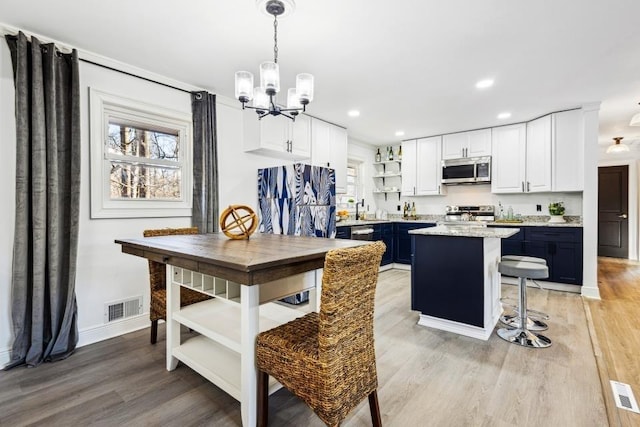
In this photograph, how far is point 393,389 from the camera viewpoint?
6.37ft

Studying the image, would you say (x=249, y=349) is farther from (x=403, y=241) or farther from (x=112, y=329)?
(x=403, y=241)

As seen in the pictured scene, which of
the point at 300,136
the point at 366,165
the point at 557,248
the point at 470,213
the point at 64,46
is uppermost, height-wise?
the point at 64,46

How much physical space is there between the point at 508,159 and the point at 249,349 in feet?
15.9

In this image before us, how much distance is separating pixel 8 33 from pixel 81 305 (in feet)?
6.96

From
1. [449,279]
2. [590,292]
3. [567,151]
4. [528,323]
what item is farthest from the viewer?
[567,151]

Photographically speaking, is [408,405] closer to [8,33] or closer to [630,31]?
[630,31]

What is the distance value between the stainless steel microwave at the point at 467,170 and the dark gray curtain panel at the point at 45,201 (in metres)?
5.04

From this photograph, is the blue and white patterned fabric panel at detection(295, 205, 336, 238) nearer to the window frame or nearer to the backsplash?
the window frame

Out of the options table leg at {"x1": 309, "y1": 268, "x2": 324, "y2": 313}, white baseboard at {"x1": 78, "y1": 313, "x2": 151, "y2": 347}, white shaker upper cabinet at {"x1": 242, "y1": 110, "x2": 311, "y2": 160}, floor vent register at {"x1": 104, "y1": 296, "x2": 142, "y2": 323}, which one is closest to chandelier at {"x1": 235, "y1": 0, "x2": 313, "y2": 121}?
table leg at {"x1": 309, "y1": 268, "x2": 324, "y2": 313}

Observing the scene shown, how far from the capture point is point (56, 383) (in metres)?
2.03

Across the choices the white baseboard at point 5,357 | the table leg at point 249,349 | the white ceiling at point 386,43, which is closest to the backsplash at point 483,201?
the white ceiling at point 386,43

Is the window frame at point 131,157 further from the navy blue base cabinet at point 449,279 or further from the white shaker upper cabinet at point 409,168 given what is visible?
the white shaker upper cabinet at point 409,168

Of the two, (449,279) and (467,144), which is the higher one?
(467,144)

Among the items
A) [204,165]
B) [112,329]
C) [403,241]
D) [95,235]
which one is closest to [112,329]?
[112,329]
